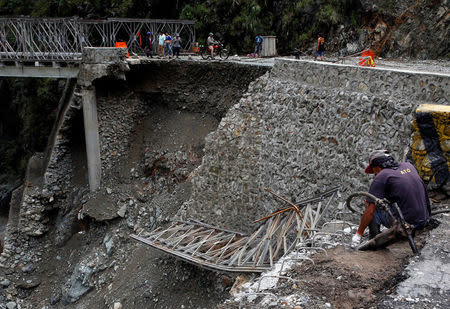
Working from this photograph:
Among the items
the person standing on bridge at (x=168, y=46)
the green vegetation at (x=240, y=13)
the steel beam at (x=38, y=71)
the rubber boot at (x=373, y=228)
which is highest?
the green vegetation at (x=240, y=13)

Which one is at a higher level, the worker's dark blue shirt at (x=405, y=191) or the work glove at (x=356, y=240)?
the worker's dark blue shirt at (x=405, y=191)

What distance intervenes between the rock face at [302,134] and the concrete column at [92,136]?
6355 millimetres

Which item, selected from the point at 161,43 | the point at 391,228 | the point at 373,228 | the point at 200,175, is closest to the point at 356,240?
the point at 373,228

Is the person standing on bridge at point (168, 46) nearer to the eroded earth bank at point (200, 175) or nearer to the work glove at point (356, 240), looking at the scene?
the eroded earth bank at point (200, 175)

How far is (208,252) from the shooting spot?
951 cm

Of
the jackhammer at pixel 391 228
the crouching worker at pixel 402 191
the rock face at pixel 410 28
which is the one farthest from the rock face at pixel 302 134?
the rock face at pixel 410 28

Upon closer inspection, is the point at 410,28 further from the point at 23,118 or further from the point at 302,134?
the point at 23,118

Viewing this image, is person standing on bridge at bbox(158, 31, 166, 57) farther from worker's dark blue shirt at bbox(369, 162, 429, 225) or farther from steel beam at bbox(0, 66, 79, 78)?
worker's dark blue shirt at bbox(369, 162, 429, 225)

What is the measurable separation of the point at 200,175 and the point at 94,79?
23.3 feet

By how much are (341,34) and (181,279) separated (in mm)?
14477

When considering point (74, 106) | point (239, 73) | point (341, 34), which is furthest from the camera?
point (341, 34)

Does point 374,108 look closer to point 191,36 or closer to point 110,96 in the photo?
point 110,96

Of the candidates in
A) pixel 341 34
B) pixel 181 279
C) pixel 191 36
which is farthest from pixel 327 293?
pixel 191 36

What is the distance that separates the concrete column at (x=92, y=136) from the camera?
16.9 meters
